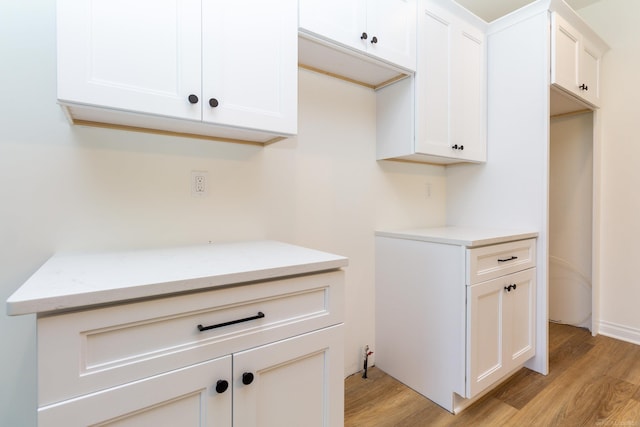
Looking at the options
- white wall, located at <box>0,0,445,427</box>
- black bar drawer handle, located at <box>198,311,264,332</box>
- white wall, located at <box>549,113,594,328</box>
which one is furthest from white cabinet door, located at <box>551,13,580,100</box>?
black bar drawer handle, located at <box>198,311,264,332</box>

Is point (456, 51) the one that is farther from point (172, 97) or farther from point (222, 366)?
point (222, 366)

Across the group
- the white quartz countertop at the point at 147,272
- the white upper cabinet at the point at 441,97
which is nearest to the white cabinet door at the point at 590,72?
the white upper cabinet at the point at 441,97

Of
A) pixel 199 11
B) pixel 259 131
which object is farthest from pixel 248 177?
pixel 199 11

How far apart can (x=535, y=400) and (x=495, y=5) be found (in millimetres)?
2651

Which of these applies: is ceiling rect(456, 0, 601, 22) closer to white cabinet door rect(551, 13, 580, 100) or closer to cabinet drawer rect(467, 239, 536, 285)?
white cabinet door rect(551, 13, 580, 100)

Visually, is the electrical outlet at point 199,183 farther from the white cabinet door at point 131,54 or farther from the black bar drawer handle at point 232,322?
the black bar drawer handle at point 232,322

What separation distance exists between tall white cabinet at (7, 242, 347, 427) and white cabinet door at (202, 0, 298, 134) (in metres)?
0.53

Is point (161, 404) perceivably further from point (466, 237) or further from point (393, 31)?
point (393, 31)

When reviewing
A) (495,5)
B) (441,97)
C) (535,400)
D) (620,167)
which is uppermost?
(495,5)

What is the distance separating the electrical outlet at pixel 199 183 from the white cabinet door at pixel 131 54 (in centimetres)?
36

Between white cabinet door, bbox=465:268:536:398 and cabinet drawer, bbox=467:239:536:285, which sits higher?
cabinet drawer, bbox=467:239:536:285

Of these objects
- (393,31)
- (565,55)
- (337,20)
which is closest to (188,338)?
(337,20)

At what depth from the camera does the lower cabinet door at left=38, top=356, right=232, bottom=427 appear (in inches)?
26.7

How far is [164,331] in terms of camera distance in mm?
779
